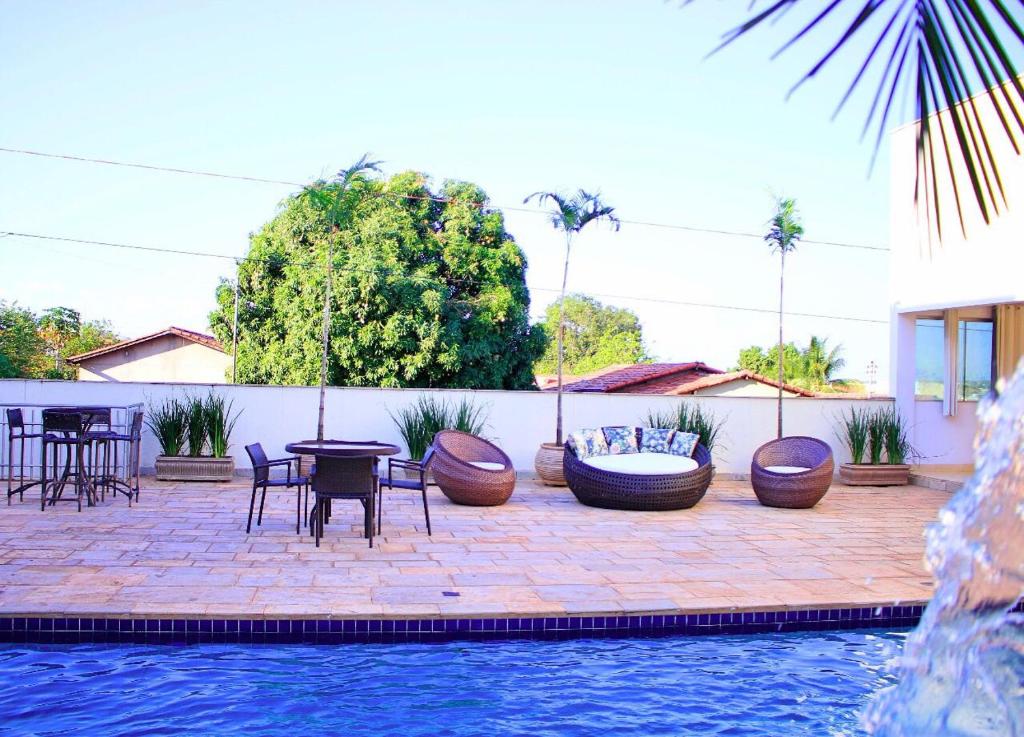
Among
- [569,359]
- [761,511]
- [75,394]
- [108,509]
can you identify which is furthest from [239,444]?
[569,359]

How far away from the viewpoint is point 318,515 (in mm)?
6062

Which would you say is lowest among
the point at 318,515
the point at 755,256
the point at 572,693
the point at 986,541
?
the point at 572,693

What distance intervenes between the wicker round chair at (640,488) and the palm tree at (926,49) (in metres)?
6.85

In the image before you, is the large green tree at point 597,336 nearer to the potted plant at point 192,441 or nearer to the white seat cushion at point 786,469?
the potted plant at point 192,441

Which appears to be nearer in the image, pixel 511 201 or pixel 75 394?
pixel 75 394

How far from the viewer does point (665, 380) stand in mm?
27703

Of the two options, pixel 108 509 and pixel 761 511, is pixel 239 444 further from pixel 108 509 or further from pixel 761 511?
pixel 761 511

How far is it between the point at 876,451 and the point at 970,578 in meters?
9.80

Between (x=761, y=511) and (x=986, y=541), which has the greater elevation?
(x=986, y=541)

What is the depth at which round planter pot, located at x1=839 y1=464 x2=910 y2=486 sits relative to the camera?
1070 cm

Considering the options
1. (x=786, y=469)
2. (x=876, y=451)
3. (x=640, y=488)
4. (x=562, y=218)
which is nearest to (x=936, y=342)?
(x=876, y=451)

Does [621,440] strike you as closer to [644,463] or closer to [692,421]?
[644,463]

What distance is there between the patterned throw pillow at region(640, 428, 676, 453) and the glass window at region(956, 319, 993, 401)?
546cm

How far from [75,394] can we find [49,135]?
9.94 metres
